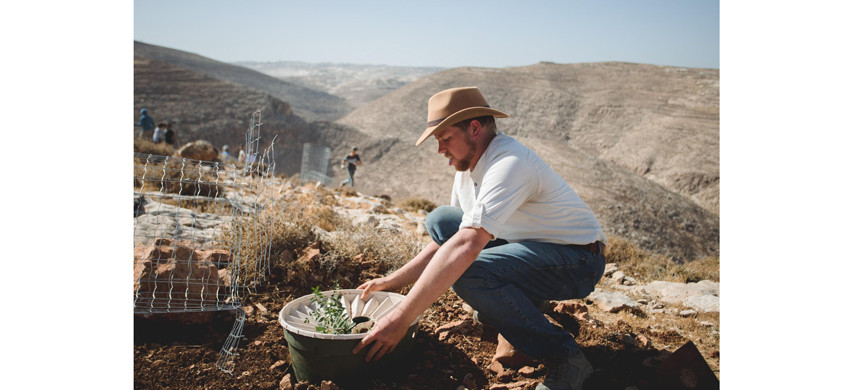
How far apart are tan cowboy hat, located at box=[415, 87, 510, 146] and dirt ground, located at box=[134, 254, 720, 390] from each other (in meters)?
1.04

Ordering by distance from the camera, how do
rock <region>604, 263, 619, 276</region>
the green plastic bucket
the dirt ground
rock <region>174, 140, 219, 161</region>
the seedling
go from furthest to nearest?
rock <region>174, 140, 219, 161</region>, rock <region>604, 263, 619, 276</region>, the dirt ground, the seedling, the green plastic bucket

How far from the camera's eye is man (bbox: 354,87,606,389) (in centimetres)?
183

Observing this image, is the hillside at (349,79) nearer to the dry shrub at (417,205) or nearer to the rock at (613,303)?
Result: the dry shrub at (417,205)

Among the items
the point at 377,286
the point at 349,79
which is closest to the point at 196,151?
the point at 377,286

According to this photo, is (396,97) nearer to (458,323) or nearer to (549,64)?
(549,64)

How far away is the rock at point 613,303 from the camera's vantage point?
3309 millimetres

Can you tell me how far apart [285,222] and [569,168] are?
14143 mm

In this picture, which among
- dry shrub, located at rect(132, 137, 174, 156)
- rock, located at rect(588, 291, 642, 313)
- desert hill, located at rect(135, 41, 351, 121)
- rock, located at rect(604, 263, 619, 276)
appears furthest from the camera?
desert hill, located at rect(135, 41, 351, 121)

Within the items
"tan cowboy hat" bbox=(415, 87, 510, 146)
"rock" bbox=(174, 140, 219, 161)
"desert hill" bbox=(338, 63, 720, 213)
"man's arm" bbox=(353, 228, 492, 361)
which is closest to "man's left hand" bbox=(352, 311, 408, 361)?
"man's arm" bbox=(353, 228, 492, 361)

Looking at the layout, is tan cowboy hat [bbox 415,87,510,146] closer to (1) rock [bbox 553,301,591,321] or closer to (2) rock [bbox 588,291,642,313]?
(1) rock [bbox 553,301,591,321]

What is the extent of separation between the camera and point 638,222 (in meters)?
12.3

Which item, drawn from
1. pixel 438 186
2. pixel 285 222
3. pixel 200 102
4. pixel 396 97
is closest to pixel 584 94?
pixel 396 97

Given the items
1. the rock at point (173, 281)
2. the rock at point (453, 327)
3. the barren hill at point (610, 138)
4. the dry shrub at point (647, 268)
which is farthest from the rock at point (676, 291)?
the barren hill at point (610, 138)

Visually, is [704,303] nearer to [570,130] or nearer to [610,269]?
[610,269]
